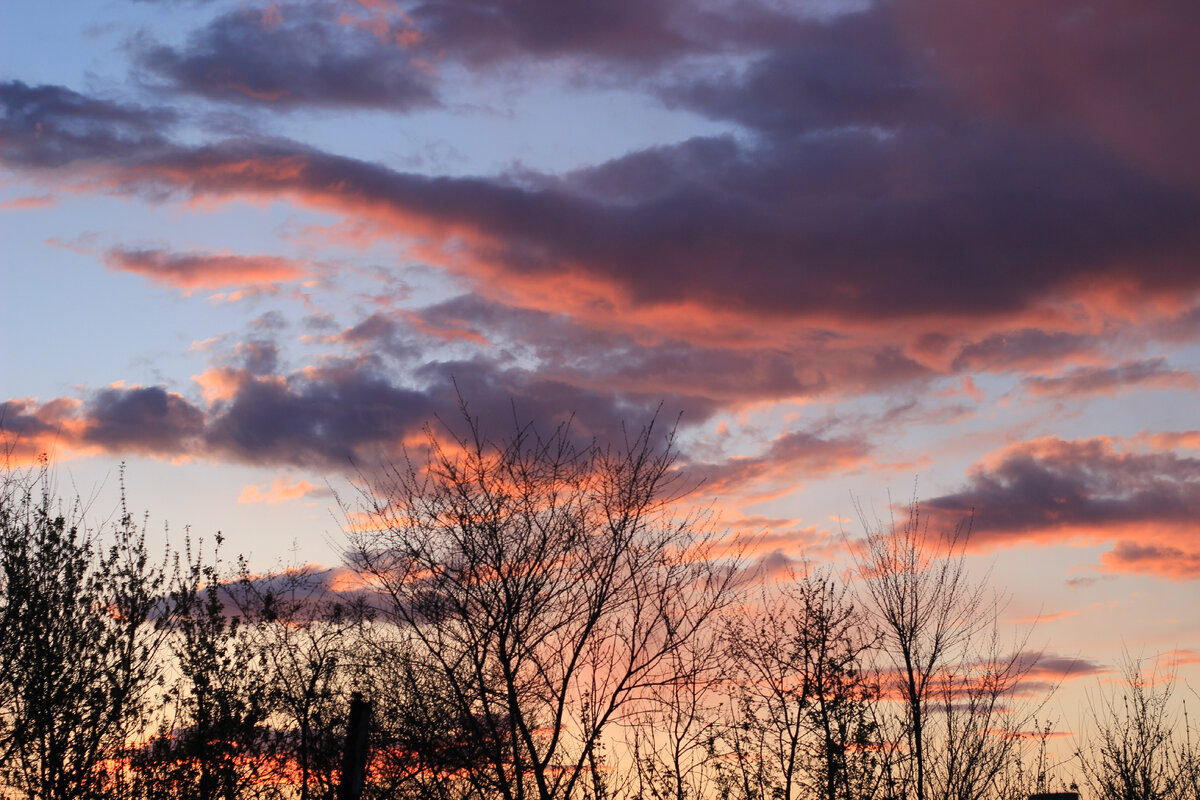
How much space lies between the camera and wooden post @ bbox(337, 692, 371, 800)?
7.72 meters

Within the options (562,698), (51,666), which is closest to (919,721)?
(562,698)

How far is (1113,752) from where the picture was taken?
27.2 metres

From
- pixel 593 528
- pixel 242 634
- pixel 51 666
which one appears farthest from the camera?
pixel 242 634

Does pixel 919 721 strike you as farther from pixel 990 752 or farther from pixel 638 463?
pixel 638 463

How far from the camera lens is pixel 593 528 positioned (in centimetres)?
2038

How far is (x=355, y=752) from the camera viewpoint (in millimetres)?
7746

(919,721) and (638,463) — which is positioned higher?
(638,463)

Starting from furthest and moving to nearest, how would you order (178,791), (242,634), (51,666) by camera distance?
(242,634) < (178,791) < (51,666)

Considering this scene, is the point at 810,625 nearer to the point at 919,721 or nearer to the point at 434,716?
the point at 919,721

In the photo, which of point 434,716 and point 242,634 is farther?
point 242,634

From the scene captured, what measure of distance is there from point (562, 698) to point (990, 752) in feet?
41.7

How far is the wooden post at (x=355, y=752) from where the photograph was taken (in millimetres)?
7719

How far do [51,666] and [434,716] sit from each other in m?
6.83

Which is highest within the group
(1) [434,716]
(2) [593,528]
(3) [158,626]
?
(2) [593,528]
